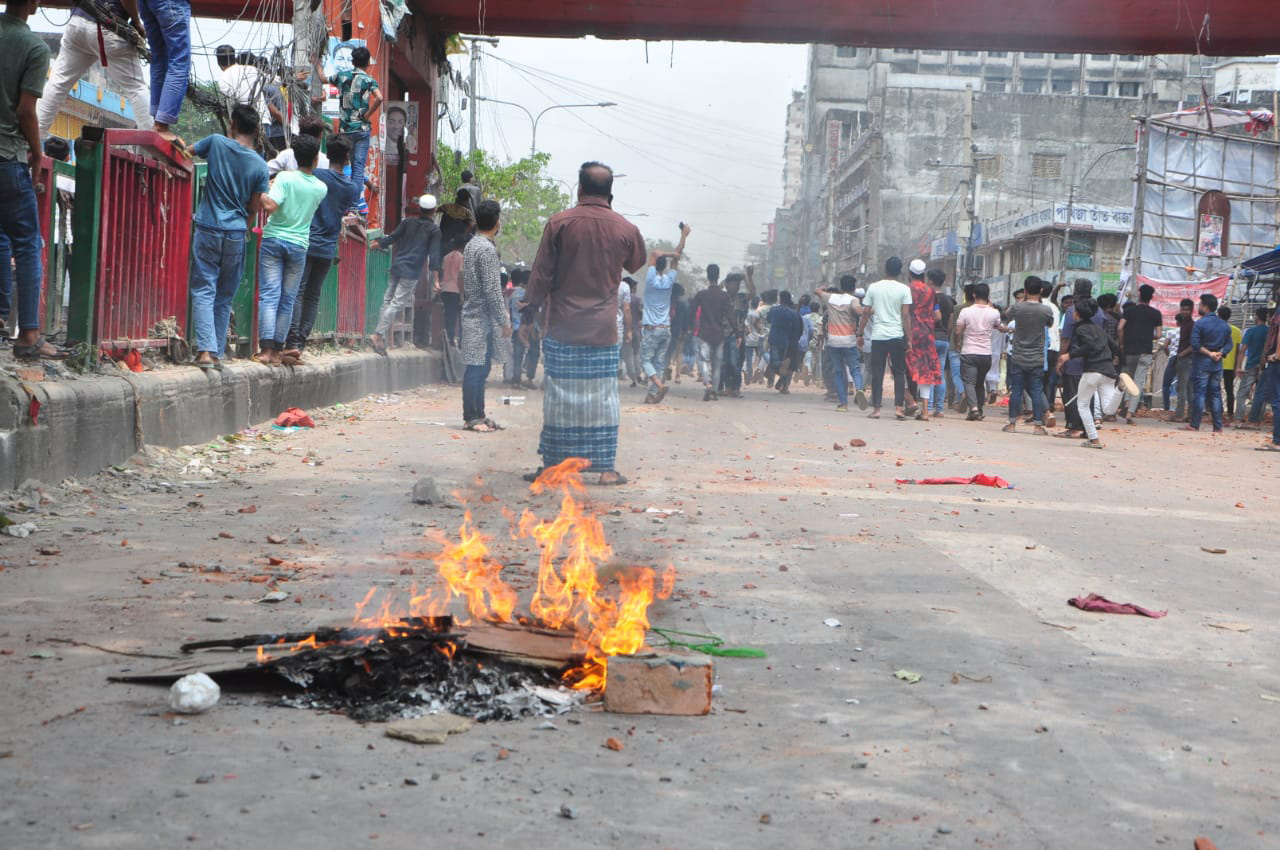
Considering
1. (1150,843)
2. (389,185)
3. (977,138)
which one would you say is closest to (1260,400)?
(389,185)

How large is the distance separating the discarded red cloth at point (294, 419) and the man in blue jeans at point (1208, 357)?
1186 centimetres

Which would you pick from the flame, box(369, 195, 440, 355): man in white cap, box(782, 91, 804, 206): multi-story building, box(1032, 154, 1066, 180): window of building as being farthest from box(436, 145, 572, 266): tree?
box(782, 91, 804, 206): multi-story building

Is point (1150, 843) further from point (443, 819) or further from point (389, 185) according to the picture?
point (389, 185)

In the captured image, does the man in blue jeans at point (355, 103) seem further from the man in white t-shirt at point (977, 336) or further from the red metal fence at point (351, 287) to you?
the man in white t-shirt at point (977, 336)

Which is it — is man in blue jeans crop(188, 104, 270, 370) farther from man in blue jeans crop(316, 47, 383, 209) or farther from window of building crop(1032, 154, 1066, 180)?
window of building crop(1032, 154, 1066, 180)

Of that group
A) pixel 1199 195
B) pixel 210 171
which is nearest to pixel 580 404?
pixel 210 171

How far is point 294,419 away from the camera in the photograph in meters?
10.2

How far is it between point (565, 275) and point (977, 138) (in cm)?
5967

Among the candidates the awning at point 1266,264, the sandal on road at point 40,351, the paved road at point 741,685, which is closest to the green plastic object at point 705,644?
the paved road at point 741,685

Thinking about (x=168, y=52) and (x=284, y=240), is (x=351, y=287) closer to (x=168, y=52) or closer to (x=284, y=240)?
(x=284, y=240)

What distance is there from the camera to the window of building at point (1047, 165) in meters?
63.5

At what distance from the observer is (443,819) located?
2484 millimetres

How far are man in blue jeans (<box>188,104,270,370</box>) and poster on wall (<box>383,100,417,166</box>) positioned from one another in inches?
407

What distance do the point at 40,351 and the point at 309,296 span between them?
5.10 m
